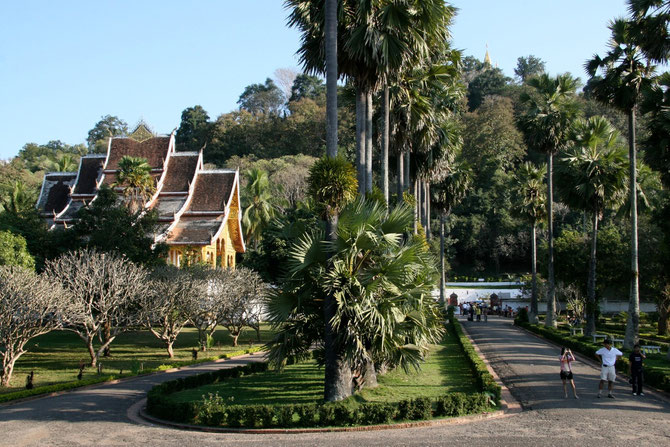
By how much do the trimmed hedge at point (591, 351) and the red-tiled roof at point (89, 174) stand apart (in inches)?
1314

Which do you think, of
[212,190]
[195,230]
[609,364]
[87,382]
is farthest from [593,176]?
[212,190]

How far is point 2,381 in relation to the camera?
21.1 metres

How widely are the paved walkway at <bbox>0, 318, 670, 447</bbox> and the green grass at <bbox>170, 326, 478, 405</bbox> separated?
1673mm

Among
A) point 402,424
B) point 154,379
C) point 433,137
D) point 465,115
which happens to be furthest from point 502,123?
point 402,424

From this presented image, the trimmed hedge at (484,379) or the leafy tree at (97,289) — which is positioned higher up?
the leafy tree at (97,289)

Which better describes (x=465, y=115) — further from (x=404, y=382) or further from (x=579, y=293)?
(x=404, y=382)

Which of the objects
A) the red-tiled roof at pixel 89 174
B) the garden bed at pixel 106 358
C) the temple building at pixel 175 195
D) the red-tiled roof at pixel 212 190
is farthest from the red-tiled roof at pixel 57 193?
the garden bed at pixel 106 358

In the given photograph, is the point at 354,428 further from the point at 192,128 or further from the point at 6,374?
the point at 192,128

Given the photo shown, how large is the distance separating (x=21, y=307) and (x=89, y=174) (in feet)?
109

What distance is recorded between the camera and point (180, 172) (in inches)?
2024

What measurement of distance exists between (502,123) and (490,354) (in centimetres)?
5667

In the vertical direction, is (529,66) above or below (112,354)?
above

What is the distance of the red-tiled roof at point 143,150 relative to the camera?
51875mm

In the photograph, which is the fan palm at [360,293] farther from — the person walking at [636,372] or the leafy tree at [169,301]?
the leafy tree at [169,301]
